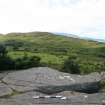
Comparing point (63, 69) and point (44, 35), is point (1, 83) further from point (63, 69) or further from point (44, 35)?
point (44, 35)

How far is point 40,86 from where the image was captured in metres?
13.3

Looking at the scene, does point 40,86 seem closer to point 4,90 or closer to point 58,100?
point 4,90

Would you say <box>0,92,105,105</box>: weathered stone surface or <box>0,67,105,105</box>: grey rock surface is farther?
<box>0,67,105,105</box>: grey rock surface

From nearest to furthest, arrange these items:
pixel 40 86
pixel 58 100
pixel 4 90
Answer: pixel 58 100
pixel 4 90
pixel 40 86

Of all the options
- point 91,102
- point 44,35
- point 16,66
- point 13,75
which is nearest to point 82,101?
point 91,102

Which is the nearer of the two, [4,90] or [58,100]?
[58,100]

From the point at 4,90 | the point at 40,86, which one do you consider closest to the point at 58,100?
the point at 40,86

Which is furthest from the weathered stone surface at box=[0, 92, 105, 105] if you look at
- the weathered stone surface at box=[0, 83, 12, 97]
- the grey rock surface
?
the weathered stone surface at box=[0, 83, 12, 97]

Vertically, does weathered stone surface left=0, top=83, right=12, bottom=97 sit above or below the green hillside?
above

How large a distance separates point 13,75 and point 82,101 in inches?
164

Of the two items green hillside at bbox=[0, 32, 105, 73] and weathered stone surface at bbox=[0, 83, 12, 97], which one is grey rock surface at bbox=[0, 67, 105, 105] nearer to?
weathered stone surface at bbox=[0, 83, 12, 97]

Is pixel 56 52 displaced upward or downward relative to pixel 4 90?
downward

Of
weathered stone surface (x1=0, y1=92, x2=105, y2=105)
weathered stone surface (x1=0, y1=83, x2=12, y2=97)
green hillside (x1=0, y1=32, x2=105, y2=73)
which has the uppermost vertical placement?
weathered stone surface (x1=0, y1=83, x2=12, y2=97)

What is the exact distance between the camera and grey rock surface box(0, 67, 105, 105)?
37.9ft
